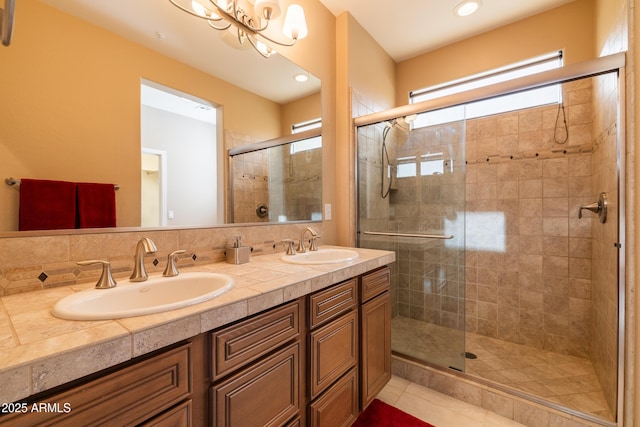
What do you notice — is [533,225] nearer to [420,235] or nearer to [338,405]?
[420,235]

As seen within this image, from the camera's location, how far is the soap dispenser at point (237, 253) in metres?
1.36

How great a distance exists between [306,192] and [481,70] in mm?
1954

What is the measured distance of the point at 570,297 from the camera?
7.03ft

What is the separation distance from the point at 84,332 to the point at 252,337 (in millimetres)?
428

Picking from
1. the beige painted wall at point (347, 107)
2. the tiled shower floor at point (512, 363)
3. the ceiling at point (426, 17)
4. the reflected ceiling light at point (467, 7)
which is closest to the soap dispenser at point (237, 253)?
the beige painted wall at point (347, 107)

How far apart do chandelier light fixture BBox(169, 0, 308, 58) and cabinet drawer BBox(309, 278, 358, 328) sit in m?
1.41

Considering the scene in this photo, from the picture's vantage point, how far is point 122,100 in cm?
109

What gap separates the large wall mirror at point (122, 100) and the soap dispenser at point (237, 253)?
15 cm

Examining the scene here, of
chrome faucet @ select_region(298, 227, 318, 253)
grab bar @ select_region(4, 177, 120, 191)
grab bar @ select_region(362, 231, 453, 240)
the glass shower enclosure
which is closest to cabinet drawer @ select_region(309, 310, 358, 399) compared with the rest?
chrome faucet @ select_region(298, 227, 318, 253)

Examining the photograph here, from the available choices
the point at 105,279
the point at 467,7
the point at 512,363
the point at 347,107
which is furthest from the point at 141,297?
the point at 467,7

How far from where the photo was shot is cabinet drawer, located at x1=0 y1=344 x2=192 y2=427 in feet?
1.70

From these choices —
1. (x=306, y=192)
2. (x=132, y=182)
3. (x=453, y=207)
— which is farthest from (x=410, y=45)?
(x=132, y=182)

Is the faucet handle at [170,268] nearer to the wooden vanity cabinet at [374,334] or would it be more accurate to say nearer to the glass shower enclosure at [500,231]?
the wooden vanity cabinet at [374,334]

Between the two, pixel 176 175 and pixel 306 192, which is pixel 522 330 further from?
pixel 176 175
